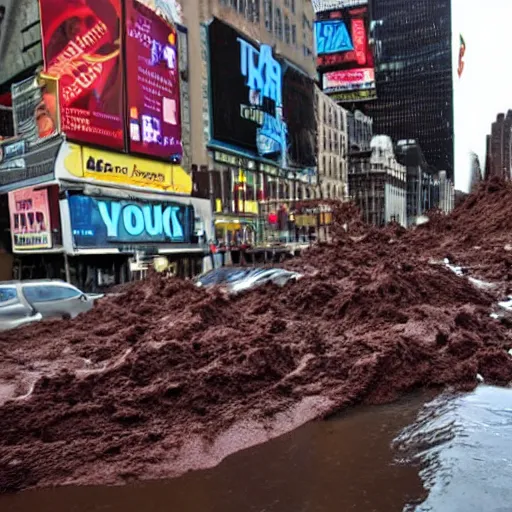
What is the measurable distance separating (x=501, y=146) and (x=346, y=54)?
41102mm

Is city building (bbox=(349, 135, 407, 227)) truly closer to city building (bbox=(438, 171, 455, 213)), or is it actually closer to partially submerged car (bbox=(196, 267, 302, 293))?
city building (bbox=(438, 171, 455, 213))

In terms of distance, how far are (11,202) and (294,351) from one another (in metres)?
18.7

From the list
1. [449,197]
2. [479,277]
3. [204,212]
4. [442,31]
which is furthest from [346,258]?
[442,31]

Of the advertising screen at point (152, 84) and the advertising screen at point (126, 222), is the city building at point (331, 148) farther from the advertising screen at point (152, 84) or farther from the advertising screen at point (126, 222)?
the advertising screen at point (126, 222)

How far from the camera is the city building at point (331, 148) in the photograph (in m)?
50.2

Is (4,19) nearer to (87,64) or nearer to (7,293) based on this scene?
(87,64)

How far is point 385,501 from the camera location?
318cm

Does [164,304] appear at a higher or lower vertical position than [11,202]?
lower

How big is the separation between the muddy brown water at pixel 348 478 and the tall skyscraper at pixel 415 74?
100 metres

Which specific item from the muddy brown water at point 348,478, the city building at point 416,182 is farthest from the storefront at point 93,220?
the city building at point 416,182

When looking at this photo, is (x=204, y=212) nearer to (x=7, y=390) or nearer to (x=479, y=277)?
(x=479, y=277)

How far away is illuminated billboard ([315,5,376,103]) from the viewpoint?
202 ft

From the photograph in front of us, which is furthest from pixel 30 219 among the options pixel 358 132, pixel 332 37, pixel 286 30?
pixel 358 132

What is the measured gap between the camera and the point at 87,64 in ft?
71.7
